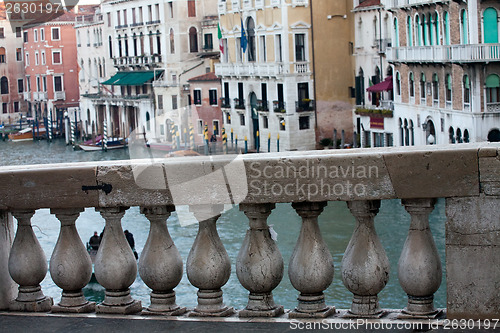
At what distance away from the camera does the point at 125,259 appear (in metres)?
3.13

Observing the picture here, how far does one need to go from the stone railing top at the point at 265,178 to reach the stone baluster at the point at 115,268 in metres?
0.06

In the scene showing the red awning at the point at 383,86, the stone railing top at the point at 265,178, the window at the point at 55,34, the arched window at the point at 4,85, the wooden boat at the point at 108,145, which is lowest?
the stone railing top at the point at 265,178

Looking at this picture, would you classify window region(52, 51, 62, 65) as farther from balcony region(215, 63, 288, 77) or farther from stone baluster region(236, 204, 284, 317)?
stone baluster region(236, 204, 284, 317)

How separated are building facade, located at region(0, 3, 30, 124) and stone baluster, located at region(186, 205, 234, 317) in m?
65.1

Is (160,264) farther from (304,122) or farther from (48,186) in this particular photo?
(304,122)

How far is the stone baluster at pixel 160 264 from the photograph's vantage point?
308 centimetres

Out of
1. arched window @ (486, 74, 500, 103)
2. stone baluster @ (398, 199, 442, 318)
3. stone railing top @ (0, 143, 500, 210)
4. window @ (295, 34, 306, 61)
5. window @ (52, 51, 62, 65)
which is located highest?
window @ (52, 51, 62, 65)

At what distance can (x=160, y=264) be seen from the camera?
121 inches

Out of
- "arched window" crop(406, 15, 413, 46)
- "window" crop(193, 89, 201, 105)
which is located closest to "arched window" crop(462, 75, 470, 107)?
"arched window" crop(406, 15, 413, 46)

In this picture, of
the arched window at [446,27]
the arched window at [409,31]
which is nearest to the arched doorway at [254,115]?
the arched window at [409,31]

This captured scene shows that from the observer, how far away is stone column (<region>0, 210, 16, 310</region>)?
3244mm

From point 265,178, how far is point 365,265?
0.38 metres

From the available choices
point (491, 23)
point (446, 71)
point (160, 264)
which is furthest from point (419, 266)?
point (446, 71)

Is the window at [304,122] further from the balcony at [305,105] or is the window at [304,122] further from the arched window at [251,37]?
the arched window at [251,37]
